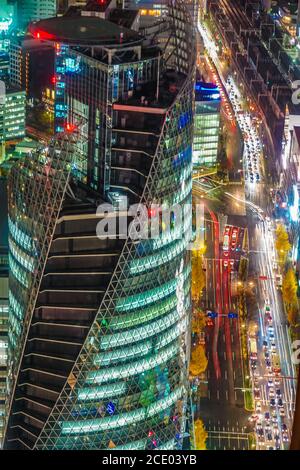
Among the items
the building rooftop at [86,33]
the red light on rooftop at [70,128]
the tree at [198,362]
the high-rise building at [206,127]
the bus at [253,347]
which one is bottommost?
the bus at [253,347]

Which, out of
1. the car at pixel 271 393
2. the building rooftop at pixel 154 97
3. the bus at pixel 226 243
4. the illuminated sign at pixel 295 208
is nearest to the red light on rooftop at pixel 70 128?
the building rooftop at pixel 154 97

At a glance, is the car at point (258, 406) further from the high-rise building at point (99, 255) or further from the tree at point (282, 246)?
the tree at point (282, 246)

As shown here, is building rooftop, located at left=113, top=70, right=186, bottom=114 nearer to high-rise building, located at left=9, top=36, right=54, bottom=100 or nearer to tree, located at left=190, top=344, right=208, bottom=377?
tree, located at left=190, top=344, right=208, bottom=377

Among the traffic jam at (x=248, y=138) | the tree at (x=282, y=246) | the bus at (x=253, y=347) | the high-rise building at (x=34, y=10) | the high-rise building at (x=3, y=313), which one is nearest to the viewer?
the high-rise building at (x=3, y=313)

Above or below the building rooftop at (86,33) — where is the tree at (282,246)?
below

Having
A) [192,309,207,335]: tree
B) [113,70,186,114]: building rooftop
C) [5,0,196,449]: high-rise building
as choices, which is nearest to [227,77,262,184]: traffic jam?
[192,309,207,335]: tree
